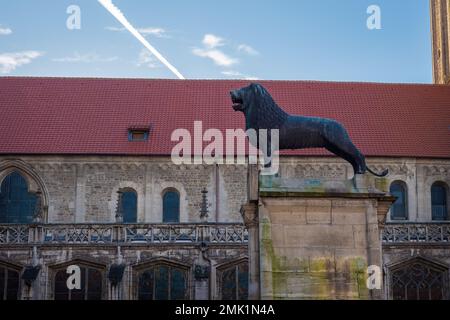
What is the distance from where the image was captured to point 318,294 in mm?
10633

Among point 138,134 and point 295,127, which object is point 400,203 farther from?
point 295,127

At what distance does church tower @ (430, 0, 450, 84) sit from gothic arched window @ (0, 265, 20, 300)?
24.6m

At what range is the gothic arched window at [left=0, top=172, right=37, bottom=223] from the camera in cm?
3019

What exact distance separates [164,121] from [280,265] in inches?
861

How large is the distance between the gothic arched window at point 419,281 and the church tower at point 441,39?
50.3 ft

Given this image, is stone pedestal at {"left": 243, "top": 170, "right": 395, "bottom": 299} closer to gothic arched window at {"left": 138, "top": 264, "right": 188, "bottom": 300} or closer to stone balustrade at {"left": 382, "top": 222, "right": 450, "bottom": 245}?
gothic arched window at {"left": 138, "top": 264, "right": 188, "bottom": 300}

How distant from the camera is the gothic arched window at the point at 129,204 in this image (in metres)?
30.5

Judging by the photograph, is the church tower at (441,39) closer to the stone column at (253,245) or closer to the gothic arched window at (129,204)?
the gothic arched window at (129,204)

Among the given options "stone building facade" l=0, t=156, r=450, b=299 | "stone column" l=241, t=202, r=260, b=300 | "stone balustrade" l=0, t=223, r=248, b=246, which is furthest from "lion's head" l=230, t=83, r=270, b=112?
"stone balustrade" l=0, t=223, r=248, b=246

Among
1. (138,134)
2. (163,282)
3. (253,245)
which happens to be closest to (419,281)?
(163,282)

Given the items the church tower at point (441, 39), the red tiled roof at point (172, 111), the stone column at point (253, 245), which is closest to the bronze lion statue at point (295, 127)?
the stone column at point (253, 245)
